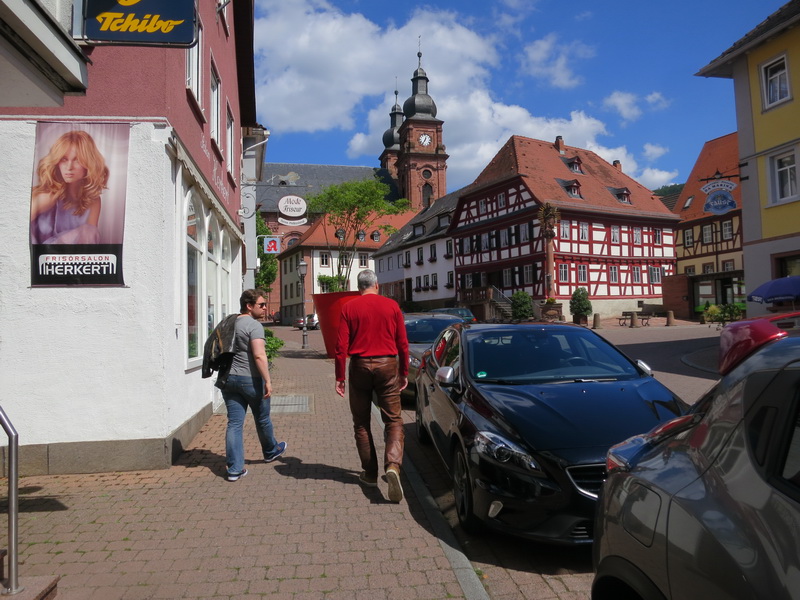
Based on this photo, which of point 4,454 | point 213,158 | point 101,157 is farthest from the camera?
point 213,158

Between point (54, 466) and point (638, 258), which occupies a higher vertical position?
point (638, 258)

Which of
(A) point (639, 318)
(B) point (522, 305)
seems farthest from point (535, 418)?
(A) point (639, 318)

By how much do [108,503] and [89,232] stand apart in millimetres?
2671

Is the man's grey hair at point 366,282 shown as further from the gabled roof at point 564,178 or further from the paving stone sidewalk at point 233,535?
the gabled roof at point 564,178

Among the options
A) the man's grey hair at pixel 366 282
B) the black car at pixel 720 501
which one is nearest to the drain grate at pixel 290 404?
the man's grey hair at pixel 366 282

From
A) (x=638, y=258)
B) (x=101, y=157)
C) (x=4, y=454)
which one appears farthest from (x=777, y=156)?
(x=638, y=258)

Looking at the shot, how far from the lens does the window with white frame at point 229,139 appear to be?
499 inches

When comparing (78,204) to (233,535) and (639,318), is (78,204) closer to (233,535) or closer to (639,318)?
(233,535)

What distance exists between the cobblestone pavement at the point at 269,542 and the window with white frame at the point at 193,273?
2045 mm

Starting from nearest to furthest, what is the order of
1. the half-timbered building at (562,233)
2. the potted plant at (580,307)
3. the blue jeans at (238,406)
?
the blue jeans at (238,406), the potted plant at (580,307), the half-timbered building at (562,233)

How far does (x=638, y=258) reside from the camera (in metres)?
45.5

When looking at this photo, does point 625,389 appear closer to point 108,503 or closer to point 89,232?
point 108,503

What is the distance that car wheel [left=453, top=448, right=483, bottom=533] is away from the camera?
4465 mm

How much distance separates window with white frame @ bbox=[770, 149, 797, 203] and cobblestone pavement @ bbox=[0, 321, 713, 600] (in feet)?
54.2
